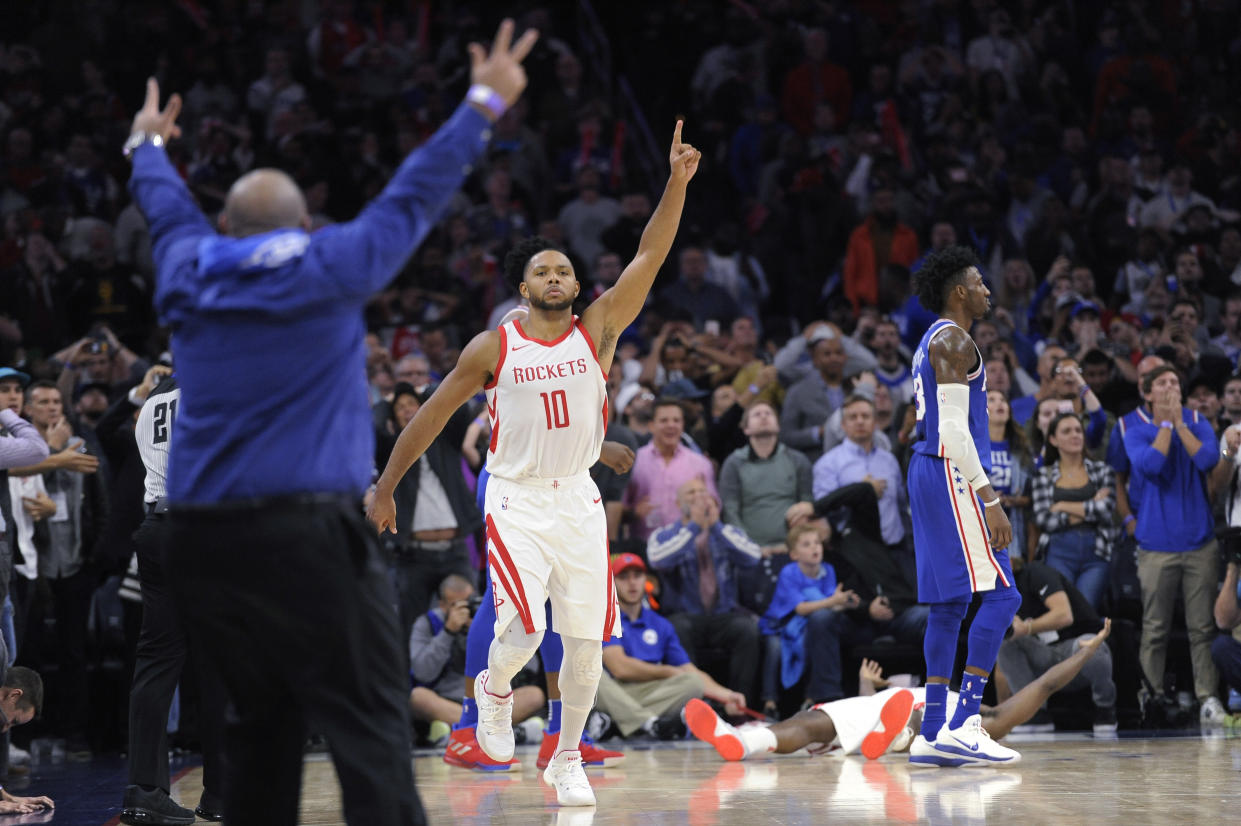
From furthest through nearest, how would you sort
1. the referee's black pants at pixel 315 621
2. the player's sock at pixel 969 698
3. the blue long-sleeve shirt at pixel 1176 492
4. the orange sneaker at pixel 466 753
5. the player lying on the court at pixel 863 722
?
the blue long-sleeve shirt at pixel 1176 492, the player lying on the court at pixel 863 722, the orange sneaker at pixel 466 753, the player's sock at pixel 969 698, the referee's black pants at pixel 315 621

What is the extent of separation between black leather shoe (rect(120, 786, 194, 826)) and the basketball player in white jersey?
1.47 m

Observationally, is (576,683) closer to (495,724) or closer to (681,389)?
(495,724)

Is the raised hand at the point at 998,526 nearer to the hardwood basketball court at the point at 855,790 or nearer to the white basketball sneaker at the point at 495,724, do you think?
the hardwood basketball court at the point at 855,790

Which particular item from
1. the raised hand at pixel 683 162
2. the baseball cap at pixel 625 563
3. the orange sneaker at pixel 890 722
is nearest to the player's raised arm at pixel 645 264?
the raised hand at pixel 683 162

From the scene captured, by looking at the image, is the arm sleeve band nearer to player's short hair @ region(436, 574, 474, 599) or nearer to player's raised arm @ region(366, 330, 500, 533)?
player's raised arm @ region(366, 330, 500, 533)

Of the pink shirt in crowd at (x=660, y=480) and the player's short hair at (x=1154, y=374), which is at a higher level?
the player's short hair at (x=1154, y=374)

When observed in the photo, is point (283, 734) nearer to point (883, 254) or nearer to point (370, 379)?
point (370, 379)

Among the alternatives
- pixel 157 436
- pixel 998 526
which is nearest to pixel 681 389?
pixel 998 526

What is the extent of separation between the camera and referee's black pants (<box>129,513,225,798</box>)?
6285mm

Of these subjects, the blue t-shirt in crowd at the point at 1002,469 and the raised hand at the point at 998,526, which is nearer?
the raised hand at the point at 998,526

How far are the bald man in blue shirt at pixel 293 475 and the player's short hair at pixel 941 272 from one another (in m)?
4.54

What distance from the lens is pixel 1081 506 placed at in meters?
10.8

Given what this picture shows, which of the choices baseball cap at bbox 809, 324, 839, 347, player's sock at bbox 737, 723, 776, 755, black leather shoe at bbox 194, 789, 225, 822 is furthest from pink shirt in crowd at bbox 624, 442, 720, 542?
black leather shoe at bbox 194, 789, 225, 822

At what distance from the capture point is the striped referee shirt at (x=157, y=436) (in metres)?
6.46
